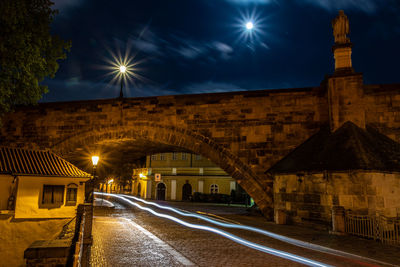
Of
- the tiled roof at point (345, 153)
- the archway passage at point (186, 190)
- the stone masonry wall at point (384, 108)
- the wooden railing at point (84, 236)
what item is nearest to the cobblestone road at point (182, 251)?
the wooden railing at point (84, 236)

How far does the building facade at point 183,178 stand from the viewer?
119ft

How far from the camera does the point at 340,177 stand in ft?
36.6

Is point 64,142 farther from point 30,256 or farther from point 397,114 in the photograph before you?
point 397,114

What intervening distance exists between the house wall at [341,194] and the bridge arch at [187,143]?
2.13 m

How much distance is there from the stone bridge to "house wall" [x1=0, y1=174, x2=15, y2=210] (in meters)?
3.61

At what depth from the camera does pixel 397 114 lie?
13711 millimetres

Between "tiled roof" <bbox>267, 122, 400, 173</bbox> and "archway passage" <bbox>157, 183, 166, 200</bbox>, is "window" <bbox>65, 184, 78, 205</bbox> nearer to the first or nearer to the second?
"tiled roof" <bbox>267, 122, 400, 173</bbox>

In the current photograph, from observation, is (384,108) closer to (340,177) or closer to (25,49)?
(340,177)

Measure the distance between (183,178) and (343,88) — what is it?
87.1ft

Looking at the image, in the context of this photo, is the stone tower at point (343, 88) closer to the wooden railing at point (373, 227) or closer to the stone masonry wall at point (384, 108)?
the stone masonry wall at point (384, 108)

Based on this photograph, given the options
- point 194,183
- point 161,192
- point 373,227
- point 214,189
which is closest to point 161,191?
point 161,192

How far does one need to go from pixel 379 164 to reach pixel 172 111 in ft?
34.4

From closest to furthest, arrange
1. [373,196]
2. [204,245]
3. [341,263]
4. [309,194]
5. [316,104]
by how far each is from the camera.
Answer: [341,263] → [204,245] → [373,196] → [309,194] → [316,104]

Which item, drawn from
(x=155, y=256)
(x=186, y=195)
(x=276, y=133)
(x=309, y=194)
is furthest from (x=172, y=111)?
(x=186, y=195)
